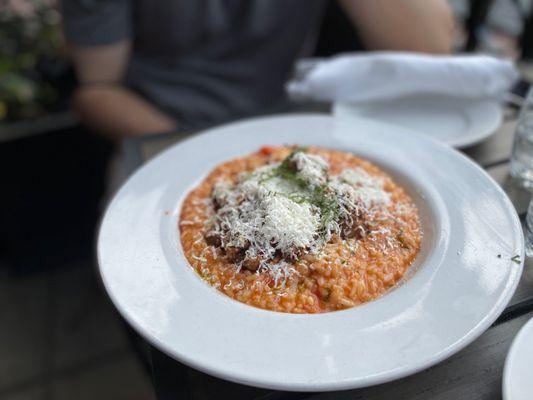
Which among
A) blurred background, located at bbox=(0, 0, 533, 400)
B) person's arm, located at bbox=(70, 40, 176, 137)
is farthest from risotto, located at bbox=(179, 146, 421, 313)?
blurred background, located at bbox=(0, 0, 533, 400)

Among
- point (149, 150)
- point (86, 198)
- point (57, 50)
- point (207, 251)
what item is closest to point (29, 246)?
point (86, 198)

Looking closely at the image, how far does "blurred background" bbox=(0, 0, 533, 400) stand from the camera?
2.02m

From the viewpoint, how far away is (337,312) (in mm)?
814

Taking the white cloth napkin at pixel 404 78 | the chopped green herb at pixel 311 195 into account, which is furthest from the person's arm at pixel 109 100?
the chopped green herb at pixel 311 195

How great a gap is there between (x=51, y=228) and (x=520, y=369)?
2214mm

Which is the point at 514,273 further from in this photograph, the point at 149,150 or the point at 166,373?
the point at 149,150

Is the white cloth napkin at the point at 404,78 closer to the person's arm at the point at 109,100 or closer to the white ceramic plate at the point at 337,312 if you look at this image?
the white ceramic plate at the point at 337,312

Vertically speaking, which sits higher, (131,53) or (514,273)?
(514,273)

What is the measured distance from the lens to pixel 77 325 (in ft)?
7.26

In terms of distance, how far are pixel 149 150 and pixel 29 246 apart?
1.29 m

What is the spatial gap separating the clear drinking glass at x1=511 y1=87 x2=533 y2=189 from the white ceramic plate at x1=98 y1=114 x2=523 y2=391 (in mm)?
184

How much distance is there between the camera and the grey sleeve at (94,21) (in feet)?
5.74

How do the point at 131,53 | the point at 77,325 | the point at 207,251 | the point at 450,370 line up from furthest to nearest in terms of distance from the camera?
the point at 77,325 → the point at 131,53 → the point at 207,251 → the point at 450,370

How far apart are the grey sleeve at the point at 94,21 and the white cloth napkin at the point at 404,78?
2.43 feet
